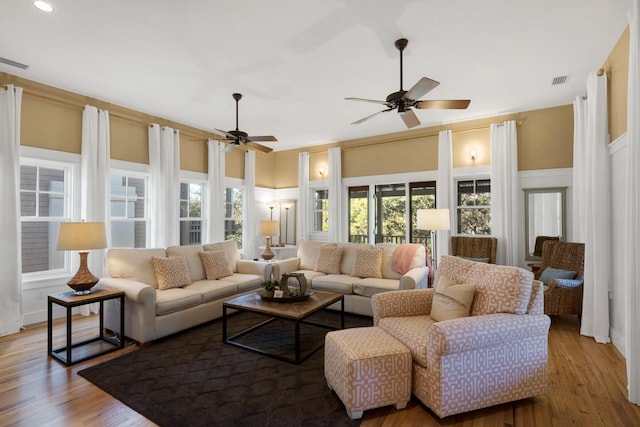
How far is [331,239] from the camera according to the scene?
273 inches

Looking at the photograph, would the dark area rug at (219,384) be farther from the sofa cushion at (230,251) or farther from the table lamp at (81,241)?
the sofa cushion at (230,251)

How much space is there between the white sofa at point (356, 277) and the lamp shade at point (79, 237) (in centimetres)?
238

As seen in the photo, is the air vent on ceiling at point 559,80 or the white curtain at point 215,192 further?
the white curtain at point 215,192

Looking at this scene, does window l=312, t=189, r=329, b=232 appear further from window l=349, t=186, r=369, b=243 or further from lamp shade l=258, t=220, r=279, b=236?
lamp shade l=258, t=220, r=279, b=236

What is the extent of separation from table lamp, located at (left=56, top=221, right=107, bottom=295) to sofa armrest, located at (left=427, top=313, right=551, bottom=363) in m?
3.32

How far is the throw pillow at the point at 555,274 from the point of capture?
13.7 ft

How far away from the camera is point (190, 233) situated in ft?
20.4

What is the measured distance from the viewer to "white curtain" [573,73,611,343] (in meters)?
3.47

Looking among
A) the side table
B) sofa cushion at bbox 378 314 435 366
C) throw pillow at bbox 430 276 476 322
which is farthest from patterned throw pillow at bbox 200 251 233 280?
throw pillow at bbox 430 276 476 322

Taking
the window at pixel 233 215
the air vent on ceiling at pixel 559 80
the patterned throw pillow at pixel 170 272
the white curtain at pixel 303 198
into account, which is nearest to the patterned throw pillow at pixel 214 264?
the patterned throw pillow at pixel 170 272

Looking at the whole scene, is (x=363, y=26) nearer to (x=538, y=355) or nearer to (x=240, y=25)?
(x=240, y=25)

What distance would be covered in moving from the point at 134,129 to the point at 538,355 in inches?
234

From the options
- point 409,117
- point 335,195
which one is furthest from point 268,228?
point 409,117

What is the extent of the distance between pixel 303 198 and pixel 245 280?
3.26 m
